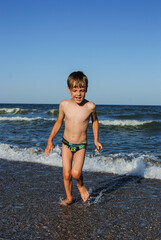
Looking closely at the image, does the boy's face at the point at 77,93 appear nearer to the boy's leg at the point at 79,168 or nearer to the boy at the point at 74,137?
the boy at the point at 74,137

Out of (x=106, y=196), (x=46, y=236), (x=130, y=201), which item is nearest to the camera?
(x=46, y=236)

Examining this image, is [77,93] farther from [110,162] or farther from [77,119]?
[110,162]

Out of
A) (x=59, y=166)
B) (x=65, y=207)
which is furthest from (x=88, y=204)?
(x=59, y=166)

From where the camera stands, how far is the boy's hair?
3.08 meters

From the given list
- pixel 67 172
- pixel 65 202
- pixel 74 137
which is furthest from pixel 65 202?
pixel 74 137

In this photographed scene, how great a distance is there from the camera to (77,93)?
316cm

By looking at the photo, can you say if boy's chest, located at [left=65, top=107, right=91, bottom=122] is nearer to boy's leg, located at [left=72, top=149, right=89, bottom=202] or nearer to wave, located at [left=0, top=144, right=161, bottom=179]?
boy's leg, located at [left=72, top=149, right=89, bottom=202]

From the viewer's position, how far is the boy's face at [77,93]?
123 inches

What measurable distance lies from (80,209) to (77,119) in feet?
3.62

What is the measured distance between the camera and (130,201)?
338 cm

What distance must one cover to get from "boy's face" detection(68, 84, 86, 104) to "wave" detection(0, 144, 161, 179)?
7.42 feet

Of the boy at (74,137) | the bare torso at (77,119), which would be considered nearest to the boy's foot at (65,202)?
the boy at (74,137)

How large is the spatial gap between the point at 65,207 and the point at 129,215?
77 cm

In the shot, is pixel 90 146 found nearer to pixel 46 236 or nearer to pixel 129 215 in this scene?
pixel 129 215
